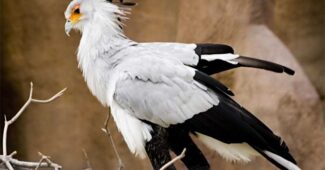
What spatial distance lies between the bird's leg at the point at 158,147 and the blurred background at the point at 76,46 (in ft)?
4.27

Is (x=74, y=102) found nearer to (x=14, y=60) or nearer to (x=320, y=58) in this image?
(x=14, y=60)

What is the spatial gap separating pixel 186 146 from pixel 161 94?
0.85ft

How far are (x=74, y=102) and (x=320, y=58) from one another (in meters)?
1.44

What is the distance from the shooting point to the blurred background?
16.2 feet

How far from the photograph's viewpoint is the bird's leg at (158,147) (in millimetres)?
3623

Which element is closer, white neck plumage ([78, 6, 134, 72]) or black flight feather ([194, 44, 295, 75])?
black flight feather ([194, 44, 295, 75])

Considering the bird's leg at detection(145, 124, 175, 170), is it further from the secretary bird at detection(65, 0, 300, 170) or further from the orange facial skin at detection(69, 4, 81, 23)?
the orange facial skin at detection(69, 4, 81, 23)

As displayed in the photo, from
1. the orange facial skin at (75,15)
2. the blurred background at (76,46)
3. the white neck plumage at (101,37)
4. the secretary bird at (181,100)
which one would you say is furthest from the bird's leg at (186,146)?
the blurred background at (76,46)

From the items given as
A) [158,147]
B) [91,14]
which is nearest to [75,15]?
[91,14]

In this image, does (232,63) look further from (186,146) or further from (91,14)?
(91,14)

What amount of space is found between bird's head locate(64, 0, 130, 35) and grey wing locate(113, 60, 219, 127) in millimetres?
313

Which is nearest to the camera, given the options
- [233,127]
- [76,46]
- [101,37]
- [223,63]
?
[233,127]

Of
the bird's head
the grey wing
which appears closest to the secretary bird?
the grey wing

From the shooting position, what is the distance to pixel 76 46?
5.70m
